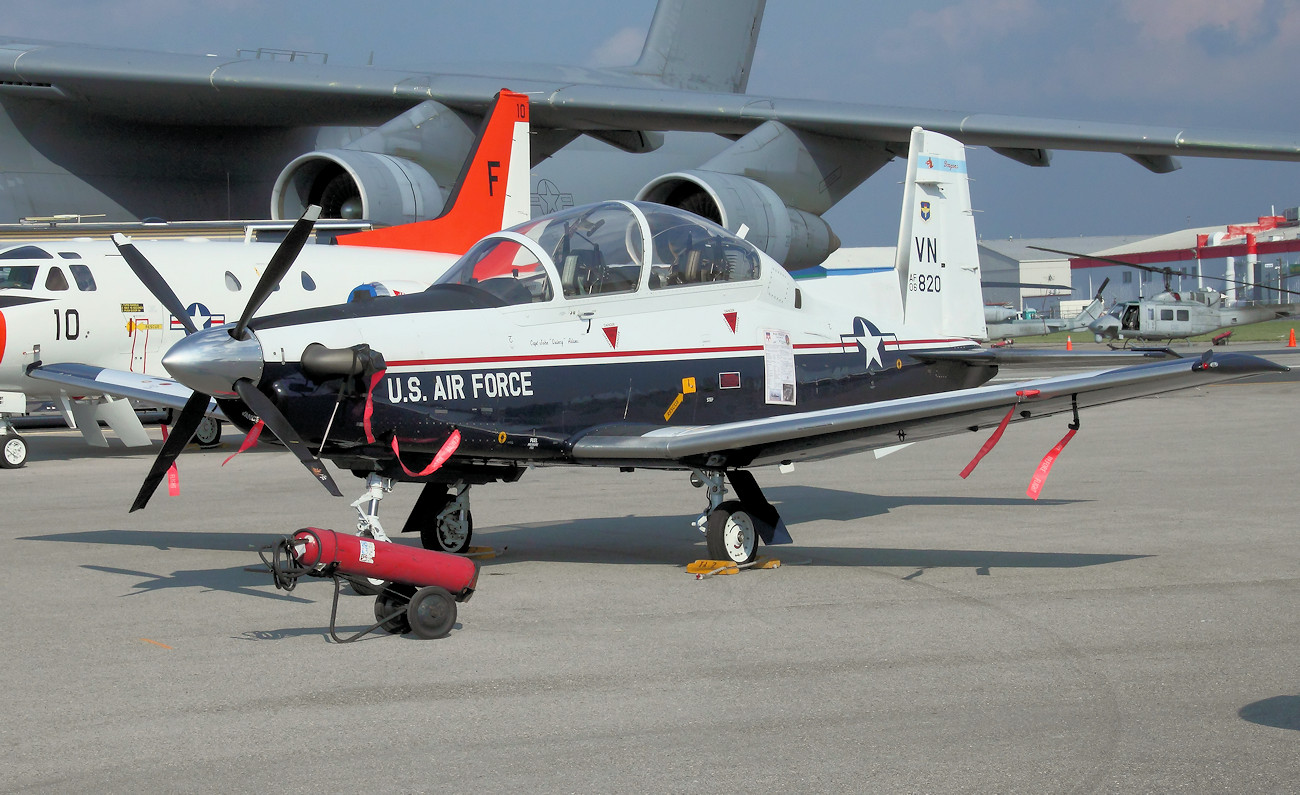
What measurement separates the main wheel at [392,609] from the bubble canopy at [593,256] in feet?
7.01

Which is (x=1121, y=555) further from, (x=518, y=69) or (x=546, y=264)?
(x=518, y=69)

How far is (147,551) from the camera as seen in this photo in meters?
9.14

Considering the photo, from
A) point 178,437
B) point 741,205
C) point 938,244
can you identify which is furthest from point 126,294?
point 938,244

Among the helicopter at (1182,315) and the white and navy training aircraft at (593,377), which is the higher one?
the white and navy training aircraft at (593,377)

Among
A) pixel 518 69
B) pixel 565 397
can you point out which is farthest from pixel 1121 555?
pixel 518 69

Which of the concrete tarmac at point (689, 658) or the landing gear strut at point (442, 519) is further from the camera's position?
the landing gear strut at point (442, 519)

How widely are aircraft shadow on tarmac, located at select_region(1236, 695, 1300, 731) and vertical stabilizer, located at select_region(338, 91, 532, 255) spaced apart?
13.6 meters

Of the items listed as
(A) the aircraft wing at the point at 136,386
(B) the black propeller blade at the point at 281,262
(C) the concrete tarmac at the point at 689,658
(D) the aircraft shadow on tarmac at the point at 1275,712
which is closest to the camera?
(C) the concrete tarmac at the point at 689,658

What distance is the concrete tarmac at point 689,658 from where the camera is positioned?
424 centimetres

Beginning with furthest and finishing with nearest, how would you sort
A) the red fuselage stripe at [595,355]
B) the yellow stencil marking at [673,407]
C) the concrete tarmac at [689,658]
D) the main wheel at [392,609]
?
the yellow stencil marking at [673,407] → the red fuselage stripe at [595,355] → the main wheel at [392,609] → the concrete tarmac at [689,658]

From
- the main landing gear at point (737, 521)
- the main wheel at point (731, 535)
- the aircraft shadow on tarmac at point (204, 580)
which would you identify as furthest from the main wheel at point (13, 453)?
the main wheel at point (731, 535)

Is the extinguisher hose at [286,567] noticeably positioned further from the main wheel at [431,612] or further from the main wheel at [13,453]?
the main wheel at [13,453]

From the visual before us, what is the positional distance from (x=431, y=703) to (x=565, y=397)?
10.2 feet

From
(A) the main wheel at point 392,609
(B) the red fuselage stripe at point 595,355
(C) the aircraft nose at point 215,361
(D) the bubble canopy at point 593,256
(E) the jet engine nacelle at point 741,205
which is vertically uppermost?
(E) the jet engine nacelle at point 741,205
